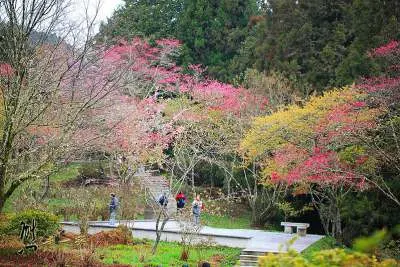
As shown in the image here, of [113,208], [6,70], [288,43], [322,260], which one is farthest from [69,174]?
[322,260]

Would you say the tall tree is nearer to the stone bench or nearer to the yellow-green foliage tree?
the yellow-green foliage tree

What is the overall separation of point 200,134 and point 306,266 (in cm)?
2023

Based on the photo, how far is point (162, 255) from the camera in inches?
604

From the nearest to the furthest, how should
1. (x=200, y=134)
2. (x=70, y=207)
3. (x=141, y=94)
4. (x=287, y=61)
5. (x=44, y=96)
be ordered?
(x=44, y=96), (x=70, y=207), (x=200, y=134), (x=287, y=61), (x=141, y=94)

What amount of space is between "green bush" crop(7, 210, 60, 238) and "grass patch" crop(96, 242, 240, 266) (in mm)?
1594

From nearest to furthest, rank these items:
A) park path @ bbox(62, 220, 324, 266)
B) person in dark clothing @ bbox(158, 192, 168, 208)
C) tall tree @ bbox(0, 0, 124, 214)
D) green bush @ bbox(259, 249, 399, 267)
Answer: green bush @ bbox(259, 249, 399, 267)
tall tree @ bbox(0, 0, 124, 214)
person in dark clothing @ bbox(158, 192, 168, 208)
park path @ bbox(62, 220, 324, 266)

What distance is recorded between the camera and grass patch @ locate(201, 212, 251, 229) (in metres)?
22.2

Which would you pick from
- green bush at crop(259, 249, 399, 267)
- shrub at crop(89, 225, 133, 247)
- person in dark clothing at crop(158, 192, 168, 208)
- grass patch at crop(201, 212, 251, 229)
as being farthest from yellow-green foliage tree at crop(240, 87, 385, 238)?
green bush at crop(259, 249, 399, 267)

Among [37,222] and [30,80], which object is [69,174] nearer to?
[37,222]

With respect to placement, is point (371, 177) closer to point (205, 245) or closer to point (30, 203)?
point (205, 245)

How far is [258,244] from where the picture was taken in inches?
672

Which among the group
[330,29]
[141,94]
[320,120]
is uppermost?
[330,29]

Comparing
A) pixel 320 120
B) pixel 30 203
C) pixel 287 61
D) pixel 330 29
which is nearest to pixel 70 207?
pixel 30 203

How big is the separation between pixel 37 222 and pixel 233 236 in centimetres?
648
